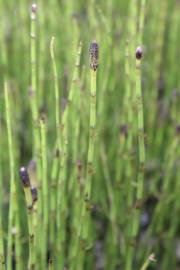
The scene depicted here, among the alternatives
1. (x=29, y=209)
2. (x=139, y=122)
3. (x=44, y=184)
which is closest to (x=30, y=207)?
(x=29, y=209)

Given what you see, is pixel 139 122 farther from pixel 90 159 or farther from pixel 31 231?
pixel 31 231

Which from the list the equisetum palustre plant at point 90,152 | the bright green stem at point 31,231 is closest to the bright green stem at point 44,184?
the equisetum palustre plant at point 90,152

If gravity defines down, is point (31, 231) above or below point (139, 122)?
below

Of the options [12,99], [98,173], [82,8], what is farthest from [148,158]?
[82,8]

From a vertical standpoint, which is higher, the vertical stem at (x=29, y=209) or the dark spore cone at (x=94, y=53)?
the dark spore cone at (x=94, y=53)

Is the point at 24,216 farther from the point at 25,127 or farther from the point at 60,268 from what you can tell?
the point at 25,127

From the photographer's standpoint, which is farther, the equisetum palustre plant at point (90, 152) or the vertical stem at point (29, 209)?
the equisetum palustre plant at point (90, 152)

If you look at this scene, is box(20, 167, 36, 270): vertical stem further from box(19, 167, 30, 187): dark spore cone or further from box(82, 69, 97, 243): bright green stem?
box(82, 69, 97, 243): bright green stem

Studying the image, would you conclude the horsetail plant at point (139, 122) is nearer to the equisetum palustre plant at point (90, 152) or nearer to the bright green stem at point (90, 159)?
the equisetum palustre plant at point (90, 152)
